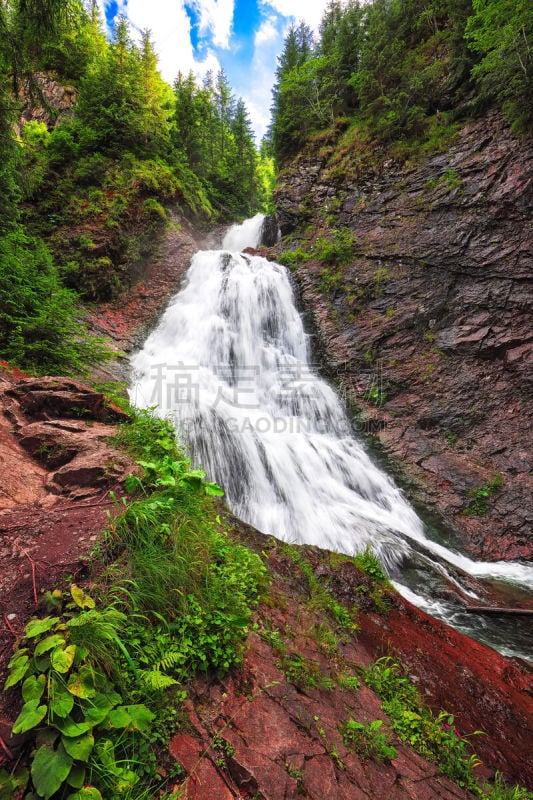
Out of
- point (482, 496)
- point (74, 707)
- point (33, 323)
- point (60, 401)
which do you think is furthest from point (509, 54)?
point (74, 707)

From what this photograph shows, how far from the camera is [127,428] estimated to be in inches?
167

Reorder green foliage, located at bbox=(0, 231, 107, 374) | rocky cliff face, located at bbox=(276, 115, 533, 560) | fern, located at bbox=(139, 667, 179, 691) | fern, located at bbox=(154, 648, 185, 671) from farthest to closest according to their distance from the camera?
rocky cliff face, located at bbox=(276, 115, 533, 560) < green foliage, located at bbox=(0, 231, 107, 374) < fern, located at bbox=(154, 648, 185, 671) < fern, located at bbox=(139, 667, 179, 691)

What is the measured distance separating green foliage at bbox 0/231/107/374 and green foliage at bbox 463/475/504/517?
29.8ft

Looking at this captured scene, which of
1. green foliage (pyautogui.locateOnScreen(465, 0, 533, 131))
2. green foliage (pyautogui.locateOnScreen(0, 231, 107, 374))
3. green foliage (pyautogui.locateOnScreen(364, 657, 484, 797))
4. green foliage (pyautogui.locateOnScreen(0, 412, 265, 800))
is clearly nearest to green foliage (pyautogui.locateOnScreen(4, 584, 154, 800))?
green foliage (pyautogui.locateOnScreen(0, 412, 265, 800))

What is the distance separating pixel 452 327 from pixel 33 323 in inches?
402

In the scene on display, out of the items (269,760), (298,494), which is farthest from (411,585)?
(269,760)

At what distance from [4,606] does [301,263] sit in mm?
13324

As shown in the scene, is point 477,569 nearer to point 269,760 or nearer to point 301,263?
point 269,760

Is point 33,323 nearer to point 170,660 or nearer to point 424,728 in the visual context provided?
point 170,660

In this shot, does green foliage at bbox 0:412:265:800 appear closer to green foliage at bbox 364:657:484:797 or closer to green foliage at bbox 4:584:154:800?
green foliage at bbox 4:584:154:800

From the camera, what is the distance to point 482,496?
761 cm

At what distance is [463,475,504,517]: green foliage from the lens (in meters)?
7.50

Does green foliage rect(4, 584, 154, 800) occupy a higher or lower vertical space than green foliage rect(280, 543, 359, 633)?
higher

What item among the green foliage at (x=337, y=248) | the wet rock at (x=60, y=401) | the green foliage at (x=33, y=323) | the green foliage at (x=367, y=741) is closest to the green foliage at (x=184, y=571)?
the green foliage at (x=367, y=741)
